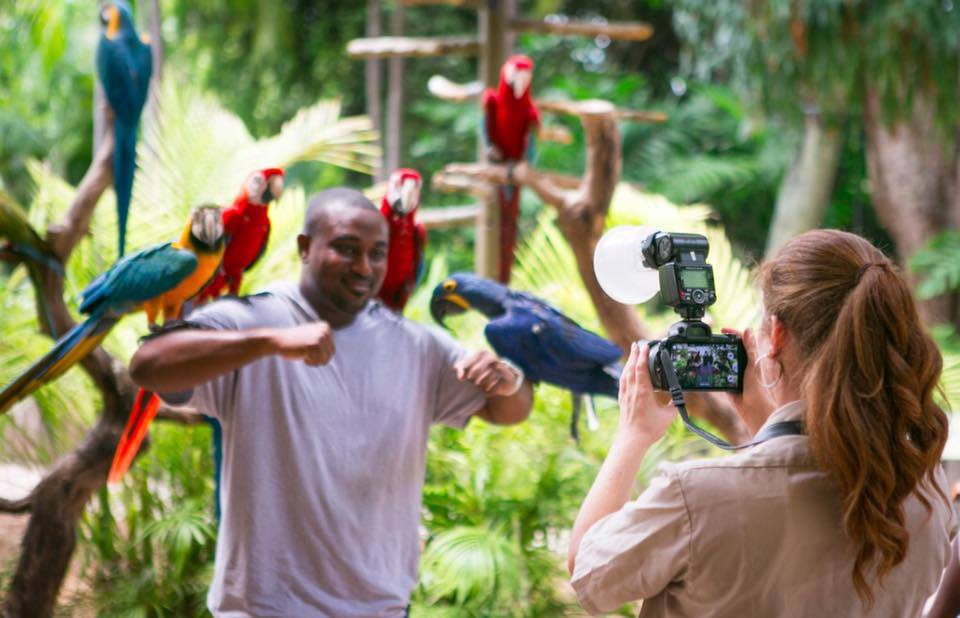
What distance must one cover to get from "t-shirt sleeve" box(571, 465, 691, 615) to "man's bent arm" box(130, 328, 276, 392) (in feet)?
1.75

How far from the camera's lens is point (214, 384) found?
1.31 meters

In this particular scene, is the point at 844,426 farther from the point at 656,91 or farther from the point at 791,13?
the point at 656,91

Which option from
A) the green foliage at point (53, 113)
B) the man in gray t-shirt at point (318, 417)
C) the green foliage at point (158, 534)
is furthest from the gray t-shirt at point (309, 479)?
the green foliage at point (53, 113)

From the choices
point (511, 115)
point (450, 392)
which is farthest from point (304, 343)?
point (511, 115)

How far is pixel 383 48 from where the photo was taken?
3035mm

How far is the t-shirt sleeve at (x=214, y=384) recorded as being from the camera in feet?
4.18

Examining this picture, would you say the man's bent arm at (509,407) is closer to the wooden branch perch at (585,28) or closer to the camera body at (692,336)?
the camera body at (692,336)

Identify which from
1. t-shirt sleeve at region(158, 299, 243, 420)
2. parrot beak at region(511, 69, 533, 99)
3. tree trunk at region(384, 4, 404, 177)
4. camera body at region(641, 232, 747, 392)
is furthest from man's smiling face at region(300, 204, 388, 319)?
tree trunk at region(384, 4, 404, 177)

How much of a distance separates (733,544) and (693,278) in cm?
27

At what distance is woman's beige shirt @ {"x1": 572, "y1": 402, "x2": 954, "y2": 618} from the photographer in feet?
2.63

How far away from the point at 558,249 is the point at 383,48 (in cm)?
87

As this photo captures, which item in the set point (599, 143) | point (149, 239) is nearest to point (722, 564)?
point (599, 143)

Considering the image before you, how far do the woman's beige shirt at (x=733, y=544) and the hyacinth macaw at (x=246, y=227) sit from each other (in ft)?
3.01

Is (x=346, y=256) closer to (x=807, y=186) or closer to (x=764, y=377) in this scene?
(x=764, y=377)
